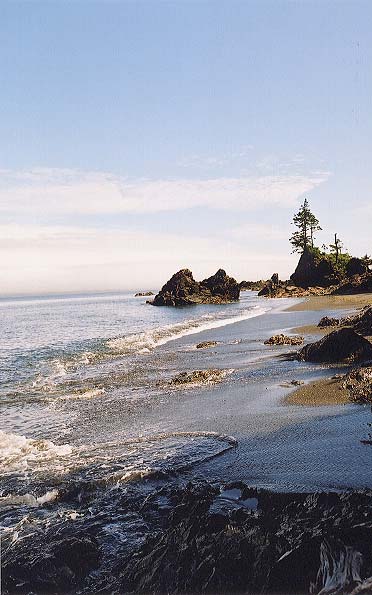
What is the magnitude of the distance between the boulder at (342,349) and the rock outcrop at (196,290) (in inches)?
2531

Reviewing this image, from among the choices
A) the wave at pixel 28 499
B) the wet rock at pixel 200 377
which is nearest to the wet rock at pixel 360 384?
the wet rock at pixel 200 377

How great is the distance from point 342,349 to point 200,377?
17.6 feet

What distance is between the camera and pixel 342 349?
1599 centimetres

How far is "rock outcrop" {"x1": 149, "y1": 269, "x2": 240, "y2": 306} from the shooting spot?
3238 inches

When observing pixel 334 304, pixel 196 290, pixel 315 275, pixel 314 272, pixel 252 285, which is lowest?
pixel 334 304

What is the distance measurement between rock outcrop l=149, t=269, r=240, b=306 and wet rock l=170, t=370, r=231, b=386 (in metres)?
64.2

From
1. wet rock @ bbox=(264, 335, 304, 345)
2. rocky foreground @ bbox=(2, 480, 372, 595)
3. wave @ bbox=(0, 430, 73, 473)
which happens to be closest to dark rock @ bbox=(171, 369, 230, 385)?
wave @ bbox=(0, 430, 73, 473)

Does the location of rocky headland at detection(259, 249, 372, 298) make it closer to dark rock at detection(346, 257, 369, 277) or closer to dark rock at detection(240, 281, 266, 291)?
dark rock at detection(346, 257, 369, 277)

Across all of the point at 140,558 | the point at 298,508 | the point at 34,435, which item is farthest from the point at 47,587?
the point at 34,435

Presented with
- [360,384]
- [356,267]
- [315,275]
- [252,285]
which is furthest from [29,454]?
[252,285]

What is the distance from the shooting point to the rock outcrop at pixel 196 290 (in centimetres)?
8225

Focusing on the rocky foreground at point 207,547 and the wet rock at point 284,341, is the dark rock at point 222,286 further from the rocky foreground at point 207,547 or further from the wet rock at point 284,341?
the rocky foreground at point 207,547

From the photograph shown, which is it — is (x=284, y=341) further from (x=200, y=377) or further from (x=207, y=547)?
(x=207, y=547)

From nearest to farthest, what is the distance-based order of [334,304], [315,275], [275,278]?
1. [334,304]
2. [315,275]
3. [275,278]
